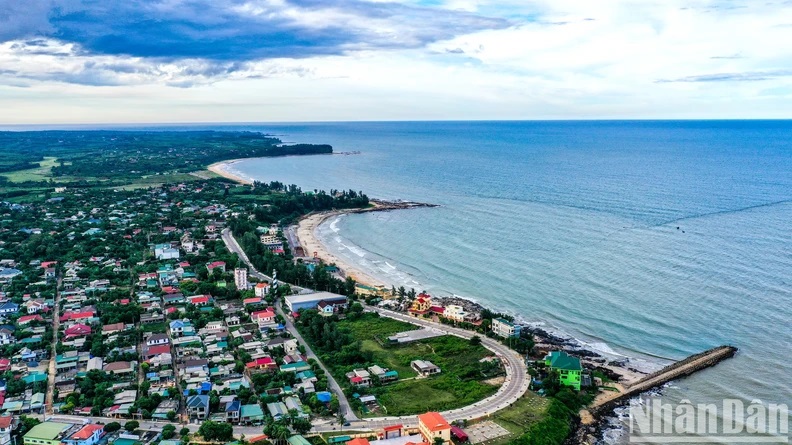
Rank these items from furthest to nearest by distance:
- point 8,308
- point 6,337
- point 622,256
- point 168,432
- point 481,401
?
point 622,256
point 8,308
point 6,337
point 481,401
point 168,432

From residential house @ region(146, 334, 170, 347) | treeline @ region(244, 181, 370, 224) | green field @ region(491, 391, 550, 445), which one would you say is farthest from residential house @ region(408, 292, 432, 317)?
treeline @ region(244, 181, 370, 224)

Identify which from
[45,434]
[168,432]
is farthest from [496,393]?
[45,434]

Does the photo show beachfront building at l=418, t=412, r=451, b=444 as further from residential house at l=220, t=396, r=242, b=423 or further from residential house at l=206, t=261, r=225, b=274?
residential house at l=206, t=261, r=225, b=274

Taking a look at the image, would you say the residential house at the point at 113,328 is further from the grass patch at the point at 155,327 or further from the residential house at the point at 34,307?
the residential house at the point at 34,307

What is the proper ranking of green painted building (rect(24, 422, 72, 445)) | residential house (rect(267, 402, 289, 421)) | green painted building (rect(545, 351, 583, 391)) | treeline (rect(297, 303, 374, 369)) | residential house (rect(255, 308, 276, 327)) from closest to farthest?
green painted building (rect(24, 422, 72, 445)) < residential house (rect(267, 402, 289, 421)) < green painted building (rect(545, 351, 583, 391)) < treeline (rect(297, 303, 374, 369)) < residential house (rect(255, 308, 276, 327))

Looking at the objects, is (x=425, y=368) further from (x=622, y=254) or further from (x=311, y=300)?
(x=622, y=254)

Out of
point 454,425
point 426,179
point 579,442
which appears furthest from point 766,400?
point 426,179
